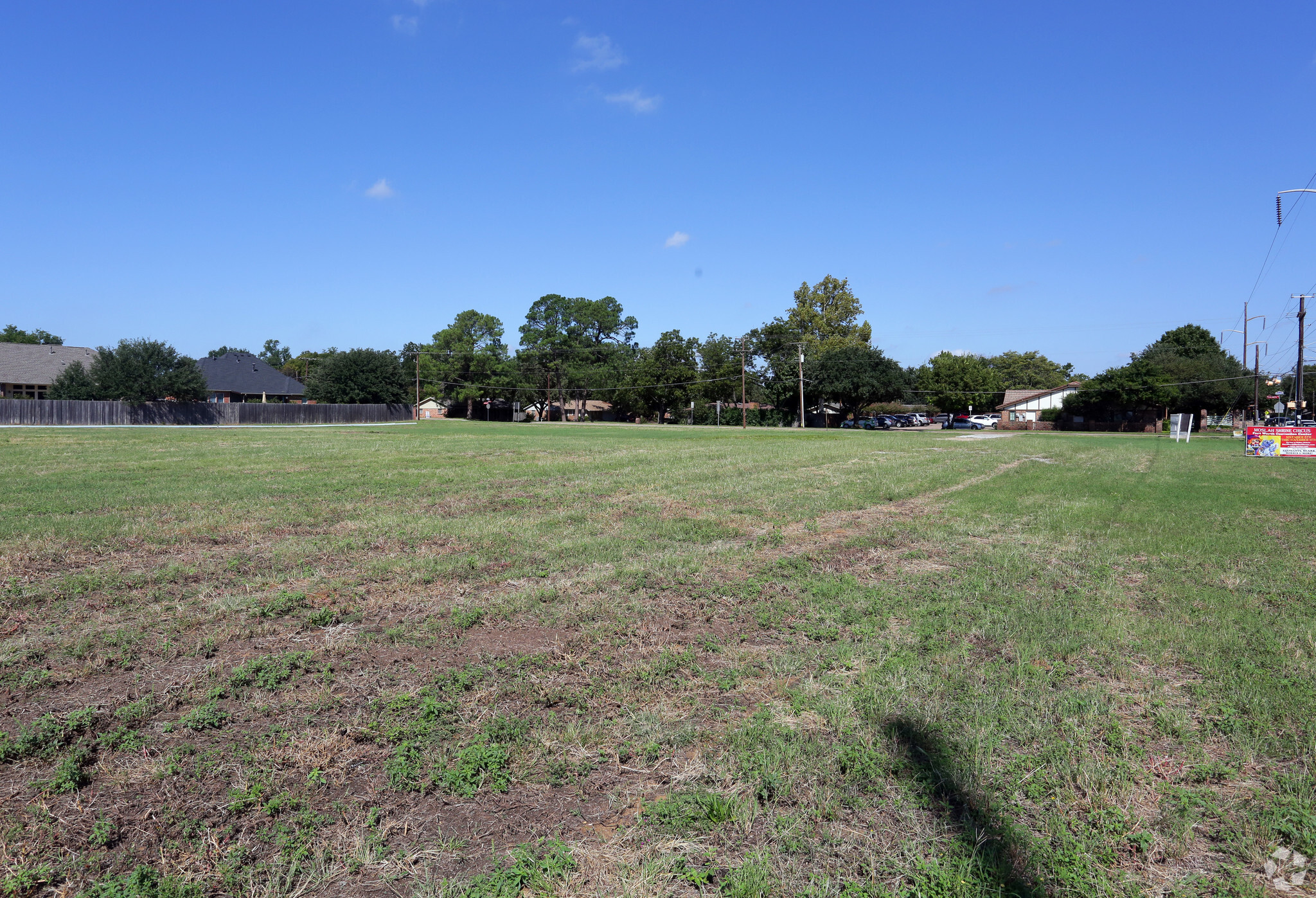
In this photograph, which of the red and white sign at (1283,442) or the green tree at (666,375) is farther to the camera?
the green tree at (666,375)

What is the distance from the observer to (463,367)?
107 meters

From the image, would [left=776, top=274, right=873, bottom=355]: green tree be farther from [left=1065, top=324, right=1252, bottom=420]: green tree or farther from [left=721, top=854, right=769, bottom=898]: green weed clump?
[left=721, top=854, right=769, bottom=898]: green weed clump

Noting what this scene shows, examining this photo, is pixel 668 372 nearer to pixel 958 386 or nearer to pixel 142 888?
pixel 958 386

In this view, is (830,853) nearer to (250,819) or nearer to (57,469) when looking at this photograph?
(250,819)

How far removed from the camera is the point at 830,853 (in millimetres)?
2688

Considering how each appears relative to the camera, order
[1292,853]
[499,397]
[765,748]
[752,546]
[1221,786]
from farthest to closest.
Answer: [499,397] < [752,546] < [765,748] < [1221,786] < [1292,853]

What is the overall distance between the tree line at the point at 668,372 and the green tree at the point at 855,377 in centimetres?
17

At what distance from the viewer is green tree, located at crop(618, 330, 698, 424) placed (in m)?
96.2

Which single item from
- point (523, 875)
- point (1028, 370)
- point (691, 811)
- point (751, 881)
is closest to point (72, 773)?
point (523, 875)

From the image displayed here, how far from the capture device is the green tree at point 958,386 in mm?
94438


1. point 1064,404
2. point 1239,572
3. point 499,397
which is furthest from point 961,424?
point 1239,572

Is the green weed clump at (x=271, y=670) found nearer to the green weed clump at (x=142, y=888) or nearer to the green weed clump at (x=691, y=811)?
the green weed clump at (x=142, y=888)

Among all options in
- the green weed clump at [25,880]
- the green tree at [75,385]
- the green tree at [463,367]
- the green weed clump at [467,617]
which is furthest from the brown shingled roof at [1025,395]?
the green tree at [75,385]

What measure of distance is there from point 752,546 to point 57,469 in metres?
15.4
